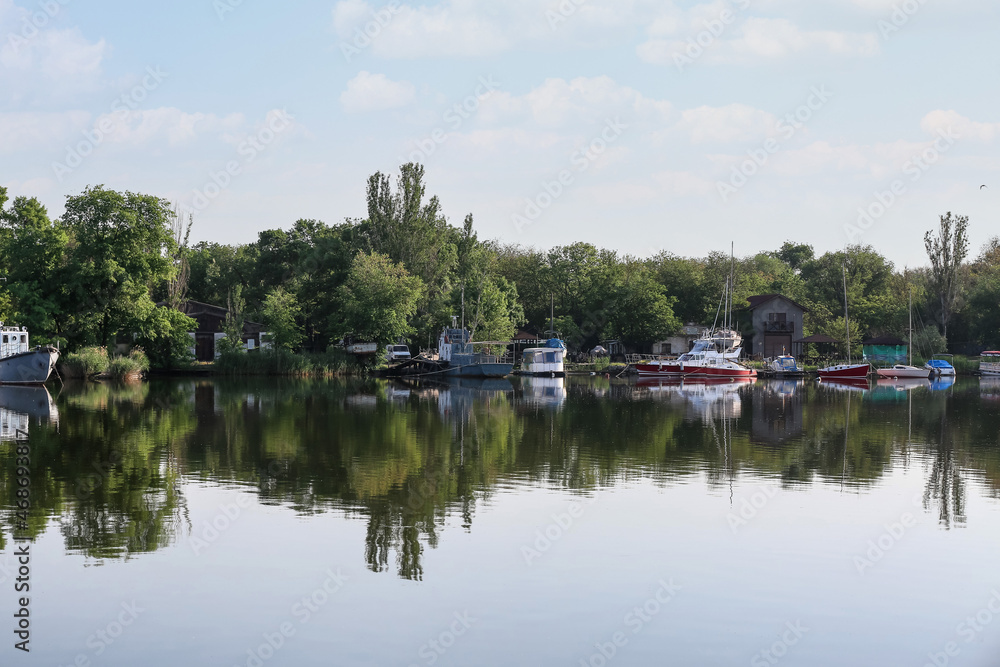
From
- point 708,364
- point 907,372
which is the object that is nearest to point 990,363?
point 907,372

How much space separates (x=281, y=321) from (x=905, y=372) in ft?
167

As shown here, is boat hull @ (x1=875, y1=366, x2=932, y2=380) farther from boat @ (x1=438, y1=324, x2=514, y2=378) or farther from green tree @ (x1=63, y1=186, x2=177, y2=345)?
green tree @ (x1=63, y1=186, x2=177, y2=345)

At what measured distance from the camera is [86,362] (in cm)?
6056

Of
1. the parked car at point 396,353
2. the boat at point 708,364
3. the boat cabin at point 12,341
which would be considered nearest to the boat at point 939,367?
the boat at point 708,364

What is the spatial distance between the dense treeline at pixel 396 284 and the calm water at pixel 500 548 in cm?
3539

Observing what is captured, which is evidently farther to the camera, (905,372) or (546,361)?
(905,372)

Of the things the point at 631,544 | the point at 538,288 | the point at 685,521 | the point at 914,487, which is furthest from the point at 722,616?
the point at 538,288

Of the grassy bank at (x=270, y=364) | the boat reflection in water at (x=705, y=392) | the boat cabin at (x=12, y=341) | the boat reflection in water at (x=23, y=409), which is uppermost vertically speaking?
the boat cabin at (x=12, y=341)

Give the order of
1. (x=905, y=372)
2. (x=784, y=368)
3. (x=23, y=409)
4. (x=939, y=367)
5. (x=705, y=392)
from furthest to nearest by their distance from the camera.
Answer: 1. (x=939, y=367)
2. (x=784, y=368)
3. (x=905, y=372)
4. (x=705, y=392)
5. (x=23, y=409)

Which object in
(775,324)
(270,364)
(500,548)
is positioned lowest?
(500,548)

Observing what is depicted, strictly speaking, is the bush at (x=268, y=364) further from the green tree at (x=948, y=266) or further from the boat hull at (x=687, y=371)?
the green tree at (x=948, y=266)

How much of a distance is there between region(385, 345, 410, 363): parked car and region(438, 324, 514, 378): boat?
2.69 metres

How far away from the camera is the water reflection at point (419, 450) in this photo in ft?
56.1

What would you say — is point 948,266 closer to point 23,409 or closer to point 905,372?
point 905,372
